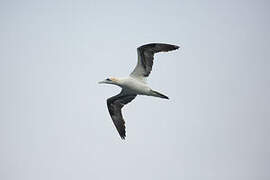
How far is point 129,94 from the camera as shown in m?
→ 27.0

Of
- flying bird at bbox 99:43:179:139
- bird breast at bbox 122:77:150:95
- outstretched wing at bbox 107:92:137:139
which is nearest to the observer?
flying bird at bbox 99:43:179:139

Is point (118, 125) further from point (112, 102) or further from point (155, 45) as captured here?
point (155, 45)

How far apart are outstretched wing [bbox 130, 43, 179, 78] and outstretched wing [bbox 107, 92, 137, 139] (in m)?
1.99

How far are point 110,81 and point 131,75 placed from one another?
1.33 meters

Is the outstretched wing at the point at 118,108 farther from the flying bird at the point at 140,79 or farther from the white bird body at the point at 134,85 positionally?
the white bird body at the point at 134,85

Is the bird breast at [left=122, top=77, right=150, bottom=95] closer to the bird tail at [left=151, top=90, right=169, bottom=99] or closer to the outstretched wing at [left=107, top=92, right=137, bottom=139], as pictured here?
the bird tail at [left=151, top=90, right=169, bottom=99]

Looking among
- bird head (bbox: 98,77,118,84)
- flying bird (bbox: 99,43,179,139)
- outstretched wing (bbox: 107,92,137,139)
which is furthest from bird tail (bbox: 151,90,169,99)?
outstretched wing (bbox: 107,92,137,139)

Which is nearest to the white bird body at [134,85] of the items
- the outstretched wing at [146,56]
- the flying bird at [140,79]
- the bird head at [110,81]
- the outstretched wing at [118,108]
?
the flying bird at [140,79]

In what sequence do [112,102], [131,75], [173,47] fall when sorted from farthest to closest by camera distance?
1. [112,102]
2. [131,75]
3. [173,47]

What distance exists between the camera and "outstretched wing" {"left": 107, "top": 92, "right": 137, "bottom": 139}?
2764 centimetres

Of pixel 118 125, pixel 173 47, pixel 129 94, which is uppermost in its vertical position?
pixel 173 47

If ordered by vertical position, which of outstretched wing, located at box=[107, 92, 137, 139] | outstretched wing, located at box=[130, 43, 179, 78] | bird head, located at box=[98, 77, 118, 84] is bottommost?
outstretched wing, located at box=[107, 92, 137, 139]

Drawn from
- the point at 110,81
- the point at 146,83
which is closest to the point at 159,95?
the point at 146,83

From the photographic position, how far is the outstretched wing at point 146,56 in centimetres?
2495
